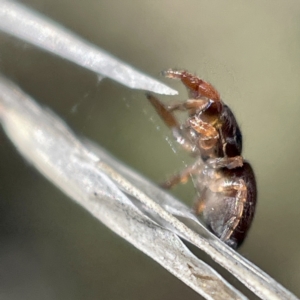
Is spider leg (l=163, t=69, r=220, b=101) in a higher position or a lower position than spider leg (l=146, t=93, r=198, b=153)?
higher

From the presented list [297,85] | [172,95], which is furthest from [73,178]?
[297,85]

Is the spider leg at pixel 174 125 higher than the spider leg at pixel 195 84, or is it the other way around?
the spider leg at pixel 195 84

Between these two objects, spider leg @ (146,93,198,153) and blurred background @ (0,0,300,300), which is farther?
spider leg @ (146,93,198,153)

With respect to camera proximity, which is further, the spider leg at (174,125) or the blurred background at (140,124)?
the spider leg at (174,125)

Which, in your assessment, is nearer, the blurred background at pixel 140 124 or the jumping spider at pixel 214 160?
the blurred background at pixel 140 124
